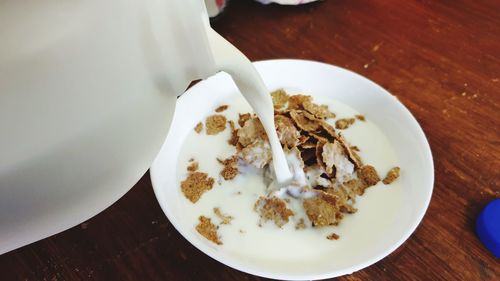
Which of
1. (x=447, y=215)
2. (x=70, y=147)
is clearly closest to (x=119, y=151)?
(x=70, y=147)

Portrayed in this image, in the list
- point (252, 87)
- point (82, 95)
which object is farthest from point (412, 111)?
point (82, 95)

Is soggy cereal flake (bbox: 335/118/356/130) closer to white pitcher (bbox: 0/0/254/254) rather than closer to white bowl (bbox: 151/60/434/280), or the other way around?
white bowl (bbox: 151/60/434/280)

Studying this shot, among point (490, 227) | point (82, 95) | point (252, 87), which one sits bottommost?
point (490, 227)

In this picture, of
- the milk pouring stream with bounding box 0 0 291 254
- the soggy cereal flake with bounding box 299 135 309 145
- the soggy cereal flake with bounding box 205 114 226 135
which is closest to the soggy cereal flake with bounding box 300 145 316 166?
the soggy cereal flake with bounding box 299 135 309 145

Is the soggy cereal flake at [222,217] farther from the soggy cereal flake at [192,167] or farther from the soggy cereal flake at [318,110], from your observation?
the soggy cereal flake at [318,110]

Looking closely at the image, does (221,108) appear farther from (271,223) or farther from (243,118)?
(271,223)

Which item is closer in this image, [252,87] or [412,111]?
[252,87]
